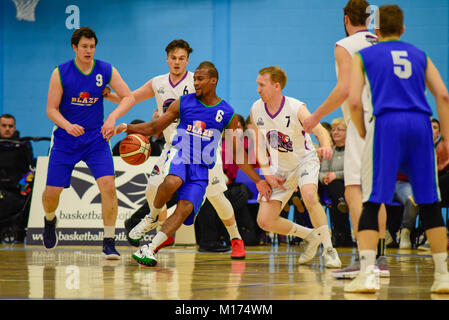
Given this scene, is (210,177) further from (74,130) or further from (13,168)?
(13,168)

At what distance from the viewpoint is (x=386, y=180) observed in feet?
11.8

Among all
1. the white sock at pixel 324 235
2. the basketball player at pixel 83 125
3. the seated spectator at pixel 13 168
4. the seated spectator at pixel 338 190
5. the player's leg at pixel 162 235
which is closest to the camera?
the player's leg at pixel 162 235

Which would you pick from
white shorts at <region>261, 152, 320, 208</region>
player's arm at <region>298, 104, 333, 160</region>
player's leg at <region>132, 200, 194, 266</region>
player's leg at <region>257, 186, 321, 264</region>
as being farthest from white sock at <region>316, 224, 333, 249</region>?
player's leg at <region>132, 200, 194, 266</region>

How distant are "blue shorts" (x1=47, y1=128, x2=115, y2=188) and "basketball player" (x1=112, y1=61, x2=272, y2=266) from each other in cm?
71

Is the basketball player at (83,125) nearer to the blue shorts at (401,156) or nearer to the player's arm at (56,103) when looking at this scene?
the player's arm at (56,103)

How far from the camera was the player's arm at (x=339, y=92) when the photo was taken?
452 cm

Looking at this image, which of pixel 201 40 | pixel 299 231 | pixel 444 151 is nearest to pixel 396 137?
pixel 444 151

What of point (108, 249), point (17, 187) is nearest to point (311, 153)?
point (108, 249)

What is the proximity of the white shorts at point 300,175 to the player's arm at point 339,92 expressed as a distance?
1.44m

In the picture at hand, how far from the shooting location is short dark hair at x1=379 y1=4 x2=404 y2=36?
378cm

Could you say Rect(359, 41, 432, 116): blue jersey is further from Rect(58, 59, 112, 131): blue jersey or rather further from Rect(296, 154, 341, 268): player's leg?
Rect(58, 59, 112, 131): blue jersey

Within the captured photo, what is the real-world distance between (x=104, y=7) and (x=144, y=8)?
802 mm

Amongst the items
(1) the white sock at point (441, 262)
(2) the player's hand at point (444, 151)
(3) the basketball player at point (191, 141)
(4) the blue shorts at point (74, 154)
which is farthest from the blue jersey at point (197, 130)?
(1) the white sock at point (441, 262)

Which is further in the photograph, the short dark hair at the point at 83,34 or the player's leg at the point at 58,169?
the player's leg at the point at 58,169
